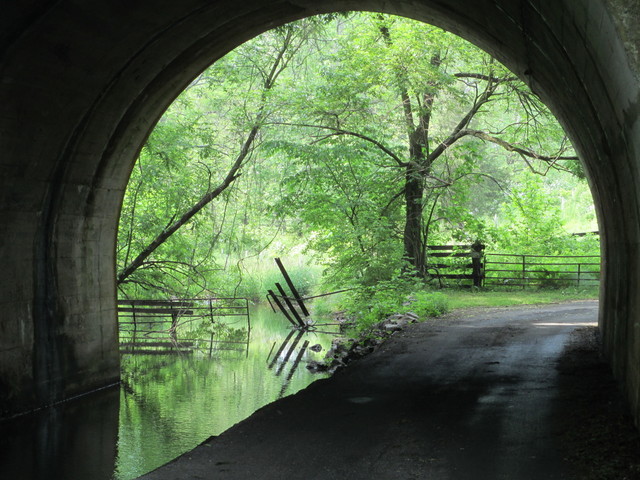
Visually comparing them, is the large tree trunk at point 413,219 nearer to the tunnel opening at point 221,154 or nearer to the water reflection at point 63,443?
the tunnel opening at point 221,154

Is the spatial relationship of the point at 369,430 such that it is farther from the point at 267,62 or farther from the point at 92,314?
the point at 267,62

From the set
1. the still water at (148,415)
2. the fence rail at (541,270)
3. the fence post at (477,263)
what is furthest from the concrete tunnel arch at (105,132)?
the fence rail at (541,270)

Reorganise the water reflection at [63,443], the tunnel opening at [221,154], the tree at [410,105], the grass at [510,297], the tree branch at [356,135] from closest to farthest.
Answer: the water reflection at [63,443], the tunnel opening at [221,154], the tree at [410,105], the tree branch at [356,135], the grass at [510,297]

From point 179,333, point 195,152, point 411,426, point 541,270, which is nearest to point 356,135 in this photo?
point 195,152

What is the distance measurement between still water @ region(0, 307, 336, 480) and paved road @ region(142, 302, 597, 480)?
156 cm

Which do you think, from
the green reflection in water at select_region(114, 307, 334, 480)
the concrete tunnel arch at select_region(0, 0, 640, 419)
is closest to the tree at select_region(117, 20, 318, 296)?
the green reflection in water at select_region(114, 307, 334, 480)

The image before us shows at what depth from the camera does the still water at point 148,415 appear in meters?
7.89

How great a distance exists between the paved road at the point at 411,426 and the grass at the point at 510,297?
847 centimetres

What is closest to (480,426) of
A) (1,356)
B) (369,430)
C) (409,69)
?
(369,430)

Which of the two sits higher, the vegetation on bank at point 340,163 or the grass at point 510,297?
the vegetation on bank at point 340,163

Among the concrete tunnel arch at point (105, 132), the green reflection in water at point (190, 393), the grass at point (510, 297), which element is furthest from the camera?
the grass at point (510, 297)

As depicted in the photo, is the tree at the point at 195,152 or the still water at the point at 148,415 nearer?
the still water at the point at 148,415

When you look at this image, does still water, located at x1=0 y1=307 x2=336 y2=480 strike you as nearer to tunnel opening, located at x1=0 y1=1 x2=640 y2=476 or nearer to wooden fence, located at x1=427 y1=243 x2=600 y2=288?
tunnel opening, located at x1=0 y1=1 x2=640 y2=476

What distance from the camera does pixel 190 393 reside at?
1179 centimetres
